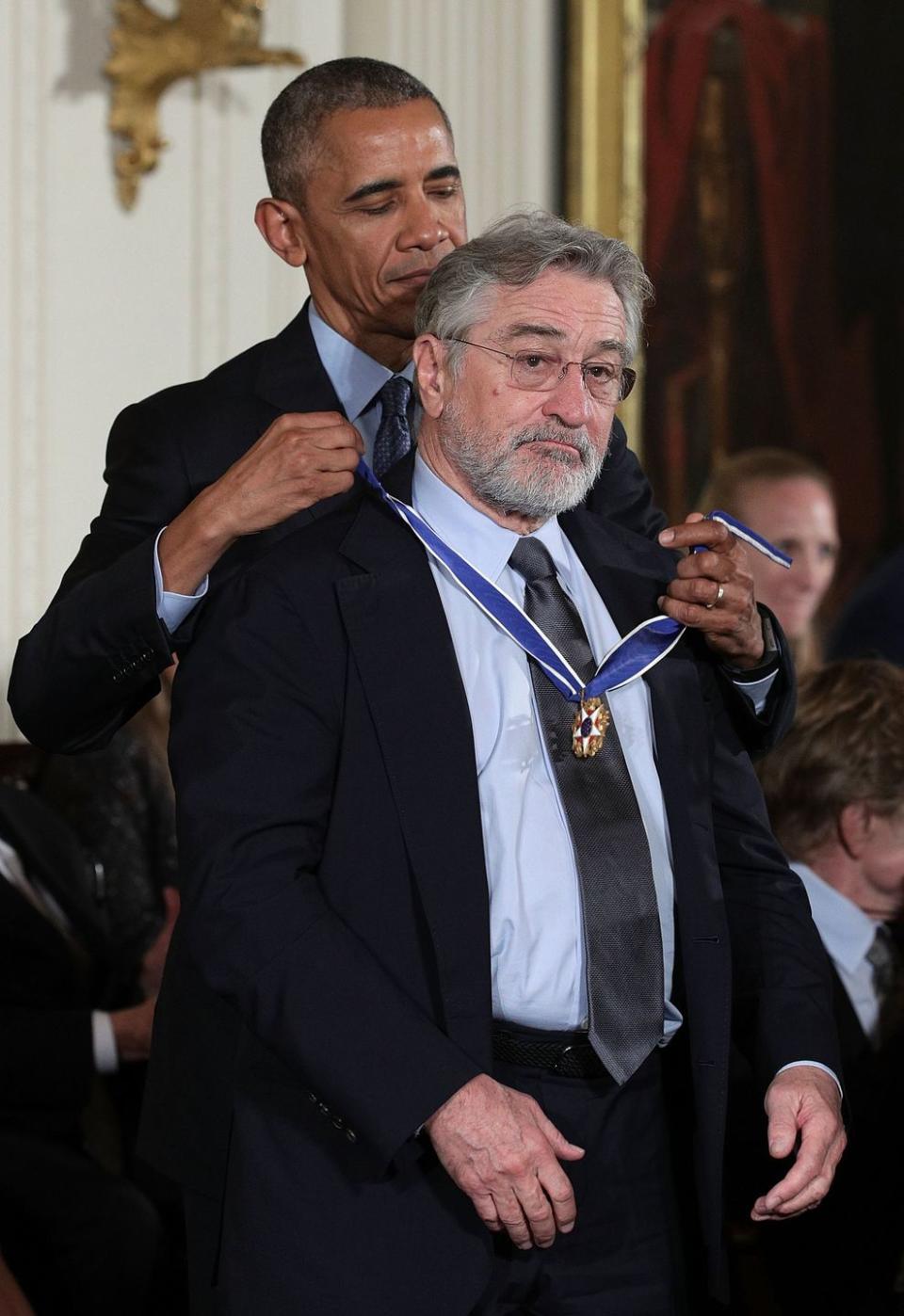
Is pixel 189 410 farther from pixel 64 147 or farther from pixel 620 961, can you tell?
pixel 64 147

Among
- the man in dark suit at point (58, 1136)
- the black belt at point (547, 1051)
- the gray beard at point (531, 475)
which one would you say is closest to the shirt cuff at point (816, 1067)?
the black belt at point (547, 1051)

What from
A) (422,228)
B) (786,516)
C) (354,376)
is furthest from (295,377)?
(786,516)

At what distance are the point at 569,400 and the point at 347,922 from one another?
2.39 feet

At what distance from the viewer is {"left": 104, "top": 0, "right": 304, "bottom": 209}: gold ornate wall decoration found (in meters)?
5.15

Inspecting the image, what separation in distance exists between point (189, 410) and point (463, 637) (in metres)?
0.64

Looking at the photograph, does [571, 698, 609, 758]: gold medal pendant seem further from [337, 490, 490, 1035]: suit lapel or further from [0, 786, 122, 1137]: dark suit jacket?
[0, 786, 122, 1137]: dark suit jacket

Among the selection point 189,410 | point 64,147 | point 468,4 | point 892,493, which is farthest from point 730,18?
point 189,410

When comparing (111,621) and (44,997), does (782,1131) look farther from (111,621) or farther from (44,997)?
(44,997)

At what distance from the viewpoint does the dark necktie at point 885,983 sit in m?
3.48

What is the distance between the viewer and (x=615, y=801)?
2326 millimetres

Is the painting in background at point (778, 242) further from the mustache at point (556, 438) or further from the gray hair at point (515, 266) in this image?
the mustache at point (556, 438)

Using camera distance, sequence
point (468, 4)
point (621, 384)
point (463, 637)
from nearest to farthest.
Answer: point (463, 637)
point (621, 384)
point (468, 4)

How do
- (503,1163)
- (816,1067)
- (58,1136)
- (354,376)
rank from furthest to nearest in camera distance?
(58,1136) < (354,376) < (816,1067) < (503,1163)

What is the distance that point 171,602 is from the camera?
2451mm
